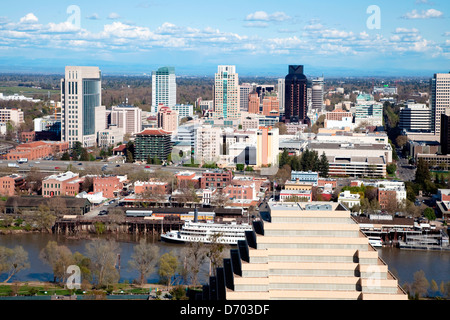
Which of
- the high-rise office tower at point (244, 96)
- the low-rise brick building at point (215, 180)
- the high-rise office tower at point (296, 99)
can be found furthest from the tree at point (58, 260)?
the high-rise office tower at point (244, 96)

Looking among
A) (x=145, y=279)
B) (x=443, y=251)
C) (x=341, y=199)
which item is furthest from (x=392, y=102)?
(x=145, y=279)

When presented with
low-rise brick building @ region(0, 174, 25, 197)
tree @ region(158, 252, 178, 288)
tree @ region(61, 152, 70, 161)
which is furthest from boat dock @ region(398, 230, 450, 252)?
tree @ region(61, 152, 70, 161)

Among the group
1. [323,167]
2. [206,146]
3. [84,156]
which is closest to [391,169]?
[323,167]

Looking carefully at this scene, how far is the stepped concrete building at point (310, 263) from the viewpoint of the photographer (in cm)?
335

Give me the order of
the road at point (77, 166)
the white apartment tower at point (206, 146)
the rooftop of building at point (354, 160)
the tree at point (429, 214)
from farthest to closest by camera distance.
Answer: the white apartment tower at point (206, 146), the rooftop of building at point (354, 160), the road at point (77, 166), the tree at point (429, 214)

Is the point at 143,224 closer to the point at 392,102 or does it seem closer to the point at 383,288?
the point at 383,288

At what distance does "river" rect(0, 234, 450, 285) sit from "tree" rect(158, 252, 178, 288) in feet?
0.52

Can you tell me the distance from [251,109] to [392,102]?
18.4 ft

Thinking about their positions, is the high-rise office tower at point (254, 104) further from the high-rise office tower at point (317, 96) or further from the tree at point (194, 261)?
the tree at point (194, 261)

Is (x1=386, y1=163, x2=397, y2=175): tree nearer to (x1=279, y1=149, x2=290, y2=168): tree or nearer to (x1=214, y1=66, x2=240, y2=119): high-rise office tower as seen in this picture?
(x1=279, y1=149, x2=290, y2=168): tree

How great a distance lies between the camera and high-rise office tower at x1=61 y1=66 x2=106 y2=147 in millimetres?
15133

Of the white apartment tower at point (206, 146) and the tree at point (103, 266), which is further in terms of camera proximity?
the white apartment tower at point (206, 146)

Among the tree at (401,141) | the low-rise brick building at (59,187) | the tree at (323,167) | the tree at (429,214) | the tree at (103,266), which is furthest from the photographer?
the tree at (401,141)

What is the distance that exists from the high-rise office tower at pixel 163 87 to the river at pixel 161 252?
1420cm
